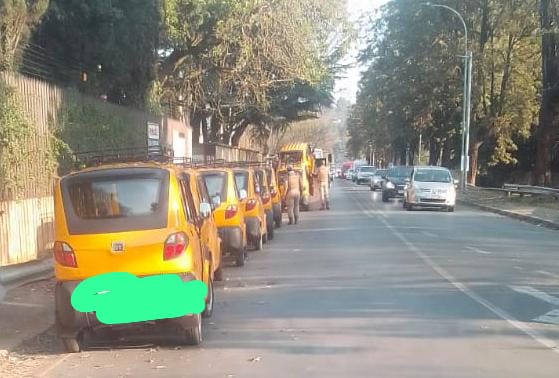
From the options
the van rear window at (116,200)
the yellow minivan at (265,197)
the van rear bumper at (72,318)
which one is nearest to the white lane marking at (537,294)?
the van rear bumper at (72,318)

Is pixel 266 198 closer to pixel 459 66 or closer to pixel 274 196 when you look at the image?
pixel 274 196

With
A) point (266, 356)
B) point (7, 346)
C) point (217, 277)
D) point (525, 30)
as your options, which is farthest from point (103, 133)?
point (525, 30)

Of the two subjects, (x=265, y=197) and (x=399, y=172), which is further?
(x=399, y=172)

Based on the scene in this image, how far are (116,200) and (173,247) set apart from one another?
2.54 feet

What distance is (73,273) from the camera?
24.4 ft

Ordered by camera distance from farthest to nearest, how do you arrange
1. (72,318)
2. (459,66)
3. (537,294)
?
1. (459,66)
2. (537,294)
3. (72,318)

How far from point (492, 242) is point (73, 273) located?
12400mm

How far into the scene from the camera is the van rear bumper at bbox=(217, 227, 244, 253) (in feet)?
44.6

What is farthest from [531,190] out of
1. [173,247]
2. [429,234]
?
[173,247]

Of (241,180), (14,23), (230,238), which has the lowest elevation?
(230,238)

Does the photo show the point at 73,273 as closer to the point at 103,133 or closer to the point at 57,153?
the point at 57,153

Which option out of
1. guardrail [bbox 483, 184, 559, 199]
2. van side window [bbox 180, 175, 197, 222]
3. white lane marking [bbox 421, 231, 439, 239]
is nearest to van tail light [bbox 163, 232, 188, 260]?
van side window [bbox 180, 175, 197, 222]

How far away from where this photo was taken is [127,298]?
736 cm

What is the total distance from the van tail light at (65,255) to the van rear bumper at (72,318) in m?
0.19
